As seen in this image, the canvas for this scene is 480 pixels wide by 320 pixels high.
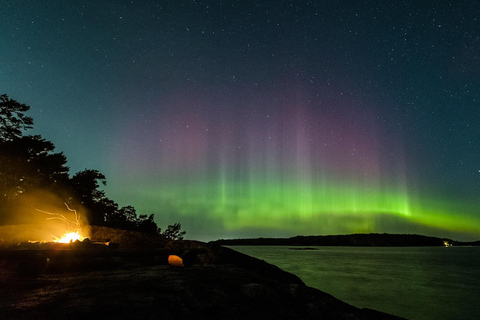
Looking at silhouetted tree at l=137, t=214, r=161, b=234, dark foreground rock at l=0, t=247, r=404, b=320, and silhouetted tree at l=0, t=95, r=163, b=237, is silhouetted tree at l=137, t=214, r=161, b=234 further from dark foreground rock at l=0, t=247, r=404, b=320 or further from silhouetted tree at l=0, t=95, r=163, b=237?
dark foreground rock at l=0, t=247, r=404, b=320

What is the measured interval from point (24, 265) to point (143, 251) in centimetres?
317

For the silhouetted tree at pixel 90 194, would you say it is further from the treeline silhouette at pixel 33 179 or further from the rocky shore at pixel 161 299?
the rocky shore at pixel 161 299

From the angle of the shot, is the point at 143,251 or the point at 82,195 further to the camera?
the point at 82,195

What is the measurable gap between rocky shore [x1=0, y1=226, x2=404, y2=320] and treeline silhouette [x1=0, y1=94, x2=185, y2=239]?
17.7m

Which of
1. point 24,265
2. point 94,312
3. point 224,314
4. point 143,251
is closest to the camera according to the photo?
point 94,312

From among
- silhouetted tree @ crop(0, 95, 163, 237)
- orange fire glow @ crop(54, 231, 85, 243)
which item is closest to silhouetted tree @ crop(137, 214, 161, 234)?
silhouetted tree @ crop(0, 95, 163, 237)

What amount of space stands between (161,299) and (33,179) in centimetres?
2376

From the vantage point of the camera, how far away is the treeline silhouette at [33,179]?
2181 centimetres

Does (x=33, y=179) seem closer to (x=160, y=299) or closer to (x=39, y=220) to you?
(x=39, y=220)

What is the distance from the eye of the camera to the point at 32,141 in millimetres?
25141

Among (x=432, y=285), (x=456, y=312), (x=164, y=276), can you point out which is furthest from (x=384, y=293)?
(x=164, y=276)

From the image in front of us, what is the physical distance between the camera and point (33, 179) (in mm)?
23281

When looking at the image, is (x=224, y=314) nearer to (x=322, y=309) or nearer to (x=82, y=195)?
(x=322, y=309)

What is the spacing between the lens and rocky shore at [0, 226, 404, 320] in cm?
460
